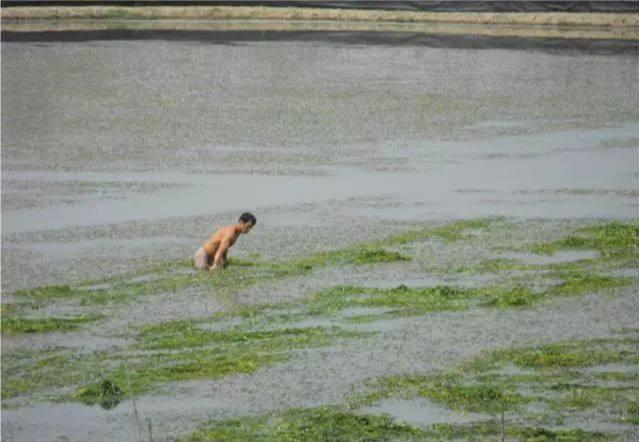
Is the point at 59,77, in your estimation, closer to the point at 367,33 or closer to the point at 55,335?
the point at 367,33

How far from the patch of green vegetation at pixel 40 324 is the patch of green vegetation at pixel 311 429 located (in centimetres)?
235

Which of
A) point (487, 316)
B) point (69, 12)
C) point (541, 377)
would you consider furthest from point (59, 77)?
point (541, 377)

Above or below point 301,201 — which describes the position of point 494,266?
above

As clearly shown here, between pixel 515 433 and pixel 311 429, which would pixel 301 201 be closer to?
pixel 311 429

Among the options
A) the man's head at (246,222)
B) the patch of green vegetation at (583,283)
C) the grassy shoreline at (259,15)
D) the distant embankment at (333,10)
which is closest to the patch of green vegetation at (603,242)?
the patch of green vegetation at (583,283)

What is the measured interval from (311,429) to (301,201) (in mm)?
7802

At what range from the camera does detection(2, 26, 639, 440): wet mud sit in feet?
35.5

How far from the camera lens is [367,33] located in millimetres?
38062

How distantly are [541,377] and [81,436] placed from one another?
2.89 meters

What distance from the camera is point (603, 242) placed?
49.0 ft

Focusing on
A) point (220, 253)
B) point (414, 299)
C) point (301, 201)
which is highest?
point (220, 253)

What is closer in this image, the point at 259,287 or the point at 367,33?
the point at 259,287

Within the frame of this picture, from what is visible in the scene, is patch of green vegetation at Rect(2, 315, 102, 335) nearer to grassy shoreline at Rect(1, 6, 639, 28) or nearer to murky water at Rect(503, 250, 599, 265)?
murky water at Rect(503, 250, 599, 265)

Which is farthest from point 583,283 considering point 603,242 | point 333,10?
point 333,10
